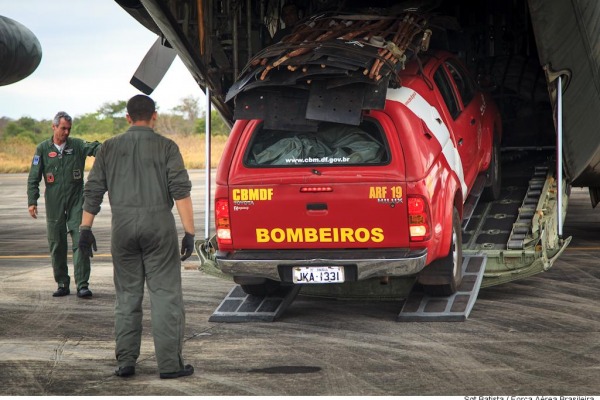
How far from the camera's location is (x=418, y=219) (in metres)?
8.95

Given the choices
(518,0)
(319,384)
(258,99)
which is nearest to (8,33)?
Answer: (518,0)

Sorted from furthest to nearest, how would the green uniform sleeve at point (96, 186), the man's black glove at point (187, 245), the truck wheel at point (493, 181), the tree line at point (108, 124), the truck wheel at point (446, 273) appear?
the tree line at point (108, 124), the truck wheel at point (493, 181), the truck wheel at point (446, 273), the green uniform sleeve at point (96, 186), the man's black glove at point (187, 245)

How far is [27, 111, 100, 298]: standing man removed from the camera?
11.4 metres

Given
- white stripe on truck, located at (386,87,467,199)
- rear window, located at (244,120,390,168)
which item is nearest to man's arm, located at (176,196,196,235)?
rear window, located at (244,120,390,168)

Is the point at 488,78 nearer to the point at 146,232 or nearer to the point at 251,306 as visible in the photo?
the point at 251,306

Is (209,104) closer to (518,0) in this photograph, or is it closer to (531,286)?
(531,286)

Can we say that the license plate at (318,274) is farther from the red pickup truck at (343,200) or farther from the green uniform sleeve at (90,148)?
the green uniform sleeve at (90,148)

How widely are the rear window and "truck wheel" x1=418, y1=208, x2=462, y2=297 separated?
3.67ft

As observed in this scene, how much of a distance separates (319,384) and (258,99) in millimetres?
2952

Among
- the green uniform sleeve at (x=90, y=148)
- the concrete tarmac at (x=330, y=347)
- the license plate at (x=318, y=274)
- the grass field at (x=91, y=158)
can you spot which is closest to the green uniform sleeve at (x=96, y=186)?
the concrete tarmac at (x=330, y=347)

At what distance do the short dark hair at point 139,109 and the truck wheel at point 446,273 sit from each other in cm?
304

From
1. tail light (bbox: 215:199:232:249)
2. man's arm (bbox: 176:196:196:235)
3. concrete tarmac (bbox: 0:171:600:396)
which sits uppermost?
man's arm (bbox: 176:196:196:235)

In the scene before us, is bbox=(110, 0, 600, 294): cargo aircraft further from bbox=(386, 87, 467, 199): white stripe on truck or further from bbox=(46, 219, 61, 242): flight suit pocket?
bbox=(46, 219, 61, 242): flight suit pocket

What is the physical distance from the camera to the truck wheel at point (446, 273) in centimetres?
961
